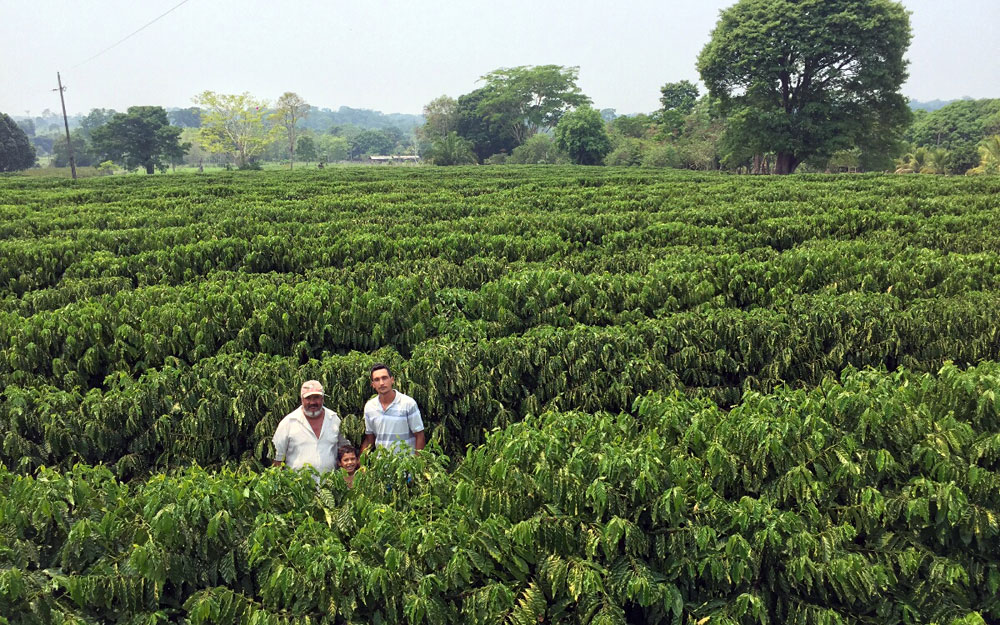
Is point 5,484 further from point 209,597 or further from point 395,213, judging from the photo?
point 395,213

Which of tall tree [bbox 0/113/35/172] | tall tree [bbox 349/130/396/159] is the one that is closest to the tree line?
tall tree [bbox 0/113/35/172]

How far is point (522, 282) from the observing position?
8.27 m

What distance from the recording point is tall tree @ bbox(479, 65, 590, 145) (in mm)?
96438

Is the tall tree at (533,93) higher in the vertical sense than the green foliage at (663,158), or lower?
higher

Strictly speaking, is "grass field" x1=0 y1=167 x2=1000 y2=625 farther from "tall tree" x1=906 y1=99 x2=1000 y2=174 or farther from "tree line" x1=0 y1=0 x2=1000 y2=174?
"tall tree" x1=906 y1=99 x2=1000 y2=174

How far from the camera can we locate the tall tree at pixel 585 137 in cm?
6650

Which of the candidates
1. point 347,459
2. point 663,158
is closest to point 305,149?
point 663,158

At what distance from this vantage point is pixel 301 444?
16.9 ft

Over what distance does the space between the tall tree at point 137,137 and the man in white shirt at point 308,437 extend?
81301 millimetres

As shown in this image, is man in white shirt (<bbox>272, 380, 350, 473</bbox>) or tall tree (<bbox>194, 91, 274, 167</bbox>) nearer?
man in white shirt (<bbox>272, 380, 350, 473</bbox>)

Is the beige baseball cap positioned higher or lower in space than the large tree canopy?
lower

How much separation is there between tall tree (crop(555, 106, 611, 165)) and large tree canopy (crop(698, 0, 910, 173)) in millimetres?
22695

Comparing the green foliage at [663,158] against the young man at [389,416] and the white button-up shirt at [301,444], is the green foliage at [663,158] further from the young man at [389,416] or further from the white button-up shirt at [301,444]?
the white button-up shirt at [301,444]

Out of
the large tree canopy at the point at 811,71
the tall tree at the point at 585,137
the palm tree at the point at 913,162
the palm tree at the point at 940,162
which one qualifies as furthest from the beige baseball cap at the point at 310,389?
the palm tree at the point at 913,162
